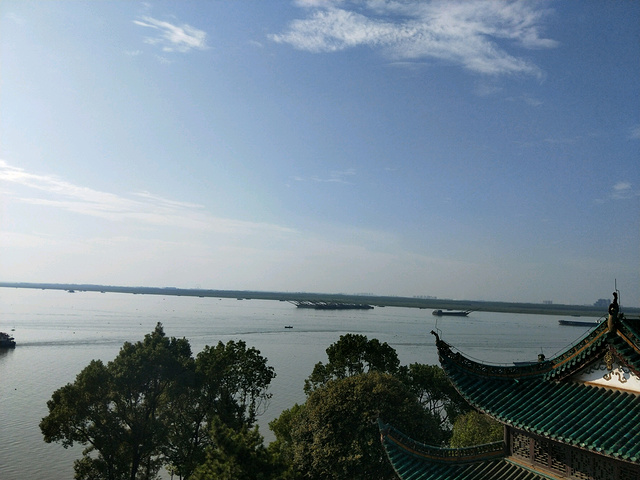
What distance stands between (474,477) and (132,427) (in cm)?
2045

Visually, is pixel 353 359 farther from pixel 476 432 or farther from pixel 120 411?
pixel 120 411

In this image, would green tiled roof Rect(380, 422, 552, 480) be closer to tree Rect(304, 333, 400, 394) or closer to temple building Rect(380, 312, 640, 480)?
temple building Rect(380, 312, 640, 480)

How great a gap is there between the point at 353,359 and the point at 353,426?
904 cm

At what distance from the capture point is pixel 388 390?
2406 centimetres

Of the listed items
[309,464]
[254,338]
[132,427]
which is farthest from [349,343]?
[254,338]

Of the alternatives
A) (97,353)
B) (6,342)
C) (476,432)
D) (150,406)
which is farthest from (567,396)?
(6,342)

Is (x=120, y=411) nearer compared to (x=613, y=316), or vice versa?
(x=613, y=316)

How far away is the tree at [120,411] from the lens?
2395 centimetres

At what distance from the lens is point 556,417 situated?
9641mm

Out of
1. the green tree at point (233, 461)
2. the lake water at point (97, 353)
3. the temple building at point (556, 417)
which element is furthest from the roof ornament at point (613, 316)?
the green tree at point (233, 461)

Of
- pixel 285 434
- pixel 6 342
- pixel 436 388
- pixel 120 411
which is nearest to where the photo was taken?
pixel 120 411

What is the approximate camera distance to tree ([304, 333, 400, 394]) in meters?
31.8

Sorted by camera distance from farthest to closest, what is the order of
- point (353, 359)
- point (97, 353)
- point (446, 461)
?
point (97, 353), point (353, 359), point (446, 461)

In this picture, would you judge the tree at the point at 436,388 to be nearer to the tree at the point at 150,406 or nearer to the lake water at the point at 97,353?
the lake water at the point at 97,353
